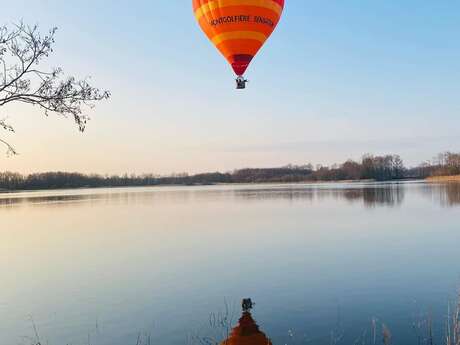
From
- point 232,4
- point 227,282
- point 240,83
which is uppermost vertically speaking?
point 232,4

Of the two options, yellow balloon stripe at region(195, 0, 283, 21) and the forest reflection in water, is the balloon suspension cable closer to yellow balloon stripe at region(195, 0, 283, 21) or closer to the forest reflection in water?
yellow balloon stripe at region(195, 0, 283, 21)

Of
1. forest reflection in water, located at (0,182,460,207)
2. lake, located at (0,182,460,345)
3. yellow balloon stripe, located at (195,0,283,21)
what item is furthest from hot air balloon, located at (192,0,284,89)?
forest reflection in water, located at (0,182,460,207)

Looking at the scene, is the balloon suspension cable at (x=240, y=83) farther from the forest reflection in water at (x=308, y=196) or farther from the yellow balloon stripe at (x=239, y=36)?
the forest reflection in water at (x=308, y=196)

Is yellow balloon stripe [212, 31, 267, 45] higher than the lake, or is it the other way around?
yellow balloon stripe [212, 31, 267, 45]

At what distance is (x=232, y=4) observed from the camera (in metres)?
9.15

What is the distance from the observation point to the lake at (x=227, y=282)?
562 centimetres

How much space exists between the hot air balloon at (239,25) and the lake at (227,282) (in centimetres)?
397

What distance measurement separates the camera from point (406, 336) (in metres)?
5.16

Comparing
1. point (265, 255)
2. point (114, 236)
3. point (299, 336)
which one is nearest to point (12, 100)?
point (299, 336)

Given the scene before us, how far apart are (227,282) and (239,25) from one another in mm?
4962

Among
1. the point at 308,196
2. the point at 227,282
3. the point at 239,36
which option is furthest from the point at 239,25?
the point at 308,196

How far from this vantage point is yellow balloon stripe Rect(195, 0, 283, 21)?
912 centimetres

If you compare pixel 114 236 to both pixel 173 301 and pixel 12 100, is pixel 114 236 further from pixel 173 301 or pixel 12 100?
pixel 12 100

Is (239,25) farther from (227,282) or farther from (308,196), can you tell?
(308,196)
